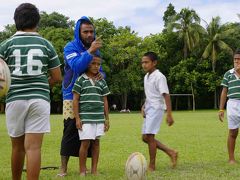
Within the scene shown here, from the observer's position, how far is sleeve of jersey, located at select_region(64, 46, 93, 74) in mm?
6273

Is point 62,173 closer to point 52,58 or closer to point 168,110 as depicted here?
point 168,110

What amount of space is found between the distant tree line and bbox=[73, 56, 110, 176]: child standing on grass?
42112 millimetres

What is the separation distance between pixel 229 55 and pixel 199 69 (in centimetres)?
386

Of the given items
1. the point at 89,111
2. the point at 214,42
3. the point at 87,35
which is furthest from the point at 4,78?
the point at 214,42

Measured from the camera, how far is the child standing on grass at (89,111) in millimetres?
6449

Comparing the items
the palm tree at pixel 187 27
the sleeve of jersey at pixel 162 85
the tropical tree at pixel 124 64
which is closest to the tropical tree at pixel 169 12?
the palm tree at pixel 187 27

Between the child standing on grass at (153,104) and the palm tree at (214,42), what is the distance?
47751 millimetres

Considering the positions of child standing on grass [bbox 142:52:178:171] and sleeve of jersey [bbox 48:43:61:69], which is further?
child standing on grass [bbox 142:52:178:171]

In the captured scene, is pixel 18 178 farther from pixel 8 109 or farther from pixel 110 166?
pixel 110 166

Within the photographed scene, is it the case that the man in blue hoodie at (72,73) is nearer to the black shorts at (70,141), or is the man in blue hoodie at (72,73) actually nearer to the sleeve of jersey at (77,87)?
the black shorts at (70,141)

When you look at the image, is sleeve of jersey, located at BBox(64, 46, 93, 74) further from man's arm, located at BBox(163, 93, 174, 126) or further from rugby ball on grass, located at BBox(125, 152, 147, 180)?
rugby ball on grass, located at BBox(125, 152, 147, 180)

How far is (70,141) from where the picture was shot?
6.61m

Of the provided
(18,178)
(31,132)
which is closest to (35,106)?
(31,132)

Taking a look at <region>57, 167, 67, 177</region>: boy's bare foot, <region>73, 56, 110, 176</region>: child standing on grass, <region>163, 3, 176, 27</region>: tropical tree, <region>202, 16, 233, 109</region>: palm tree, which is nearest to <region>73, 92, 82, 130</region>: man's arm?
<region>73, 56, 110, 176</region>: child standing on grass
